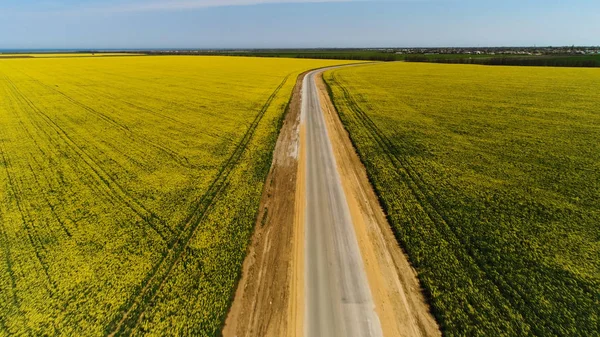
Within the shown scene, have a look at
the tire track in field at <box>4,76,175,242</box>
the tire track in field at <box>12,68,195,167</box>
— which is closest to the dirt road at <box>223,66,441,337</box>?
the tire track in field at <box>4,76,175,242</box>

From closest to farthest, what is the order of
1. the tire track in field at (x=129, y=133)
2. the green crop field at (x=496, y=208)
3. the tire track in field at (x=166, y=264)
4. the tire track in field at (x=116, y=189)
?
the tire track in field at (x=166, y=264)
the green crop field at (x=496, y=208)
the tire track in field at (x=116, y=189)
the tire track in field at (x=129, y=133)

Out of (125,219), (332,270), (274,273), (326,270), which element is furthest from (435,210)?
(125,219)

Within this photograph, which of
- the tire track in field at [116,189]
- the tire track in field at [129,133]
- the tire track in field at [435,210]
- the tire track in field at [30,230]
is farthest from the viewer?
the tire track in field at [129,133]

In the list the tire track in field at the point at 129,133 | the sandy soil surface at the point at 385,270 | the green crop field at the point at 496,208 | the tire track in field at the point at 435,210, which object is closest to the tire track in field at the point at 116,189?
the tire track in field at the point at 129,133

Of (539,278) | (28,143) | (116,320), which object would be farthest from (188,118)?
(539,278)

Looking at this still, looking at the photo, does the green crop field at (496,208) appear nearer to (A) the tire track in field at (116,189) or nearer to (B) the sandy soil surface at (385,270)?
(B) the sandy soil surface at (385,270)

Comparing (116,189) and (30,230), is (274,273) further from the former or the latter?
(30,230)
